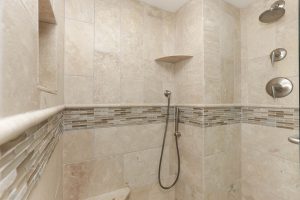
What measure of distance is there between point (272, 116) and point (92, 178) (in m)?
1.67

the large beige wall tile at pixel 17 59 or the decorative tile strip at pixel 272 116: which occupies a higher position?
the large beige wall tile at pixel 17 59

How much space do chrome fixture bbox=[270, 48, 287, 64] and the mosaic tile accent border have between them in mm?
433

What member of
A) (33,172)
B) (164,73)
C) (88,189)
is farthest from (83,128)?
(164,73)

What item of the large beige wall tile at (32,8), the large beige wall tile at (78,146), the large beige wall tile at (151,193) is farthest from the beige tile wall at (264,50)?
the large beige wall tile at (32,8)

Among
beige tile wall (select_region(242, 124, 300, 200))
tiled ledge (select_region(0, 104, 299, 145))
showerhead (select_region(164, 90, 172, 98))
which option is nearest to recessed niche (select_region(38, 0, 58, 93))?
tiled ledge (select_region(0, 104, 299, 145))

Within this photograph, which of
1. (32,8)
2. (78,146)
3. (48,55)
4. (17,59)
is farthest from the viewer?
(78,146)

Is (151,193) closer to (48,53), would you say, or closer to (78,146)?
(78,146)

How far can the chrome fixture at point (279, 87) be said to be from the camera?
52.8 inches

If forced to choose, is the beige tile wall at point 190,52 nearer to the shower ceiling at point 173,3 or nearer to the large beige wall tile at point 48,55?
the shower ceiling at point 173,3

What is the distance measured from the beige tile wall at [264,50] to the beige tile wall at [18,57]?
169 cm

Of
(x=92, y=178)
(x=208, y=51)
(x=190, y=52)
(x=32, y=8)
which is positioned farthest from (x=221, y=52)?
(x=92, y=178)

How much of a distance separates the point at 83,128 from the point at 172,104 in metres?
0.93

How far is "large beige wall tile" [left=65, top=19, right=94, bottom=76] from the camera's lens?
4.26ft

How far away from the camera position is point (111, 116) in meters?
1.47
